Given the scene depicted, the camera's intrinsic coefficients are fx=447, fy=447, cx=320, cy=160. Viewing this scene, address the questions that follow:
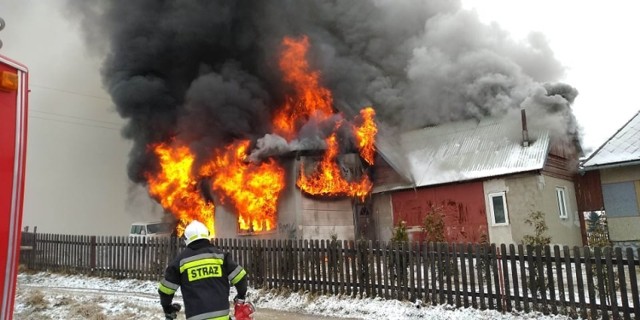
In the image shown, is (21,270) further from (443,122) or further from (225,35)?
(443,122)

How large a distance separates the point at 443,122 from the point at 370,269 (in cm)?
1348

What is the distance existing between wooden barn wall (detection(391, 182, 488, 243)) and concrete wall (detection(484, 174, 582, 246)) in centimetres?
36

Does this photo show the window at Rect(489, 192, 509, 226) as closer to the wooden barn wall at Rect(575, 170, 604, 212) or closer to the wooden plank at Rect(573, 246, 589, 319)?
the wooden barn wall at Rect(575, 170, 604, 212)

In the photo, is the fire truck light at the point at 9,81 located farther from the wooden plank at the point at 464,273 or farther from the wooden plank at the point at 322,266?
the wooden plank at the point at 322,266

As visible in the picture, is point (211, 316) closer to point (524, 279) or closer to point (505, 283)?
point (505, 283)

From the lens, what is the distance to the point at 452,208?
1614 centimetres

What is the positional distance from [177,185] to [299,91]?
5998mm

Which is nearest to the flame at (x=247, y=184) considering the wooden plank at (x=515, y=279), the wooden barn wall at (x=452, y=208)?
the wooden barn wall at (x=452, y=208)

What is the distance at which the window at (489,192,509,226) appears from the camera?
1502cm

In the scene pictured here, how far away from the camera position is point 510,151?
16.0 m

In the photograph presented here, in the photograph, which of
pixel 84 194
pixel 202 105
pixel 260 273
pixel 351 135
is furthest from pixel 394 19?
pixel 84 194

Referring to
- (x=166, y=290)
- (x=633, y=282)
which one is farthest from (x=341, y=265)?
(x=166, y=290)

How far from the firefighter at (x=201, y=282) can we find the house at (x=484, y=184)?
12.0m

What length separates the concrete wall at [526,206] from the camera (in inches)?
572
